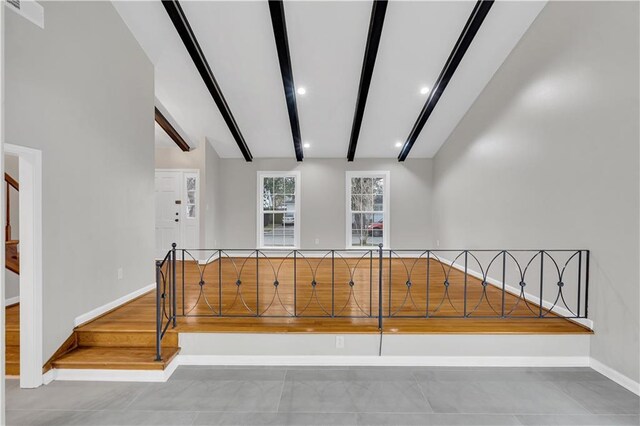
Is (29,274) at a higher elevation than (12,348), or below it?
higher

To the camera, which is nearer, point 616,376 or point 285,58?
point 616,376

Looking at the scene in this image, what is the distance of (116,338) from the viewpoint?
257cm

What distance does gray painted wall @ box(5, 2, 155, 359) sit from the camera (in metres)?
2.19

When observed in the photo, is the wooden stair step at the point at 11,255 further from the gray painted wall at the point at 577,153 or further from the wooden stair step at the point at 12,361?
the gray painted wall at the point at 577,153

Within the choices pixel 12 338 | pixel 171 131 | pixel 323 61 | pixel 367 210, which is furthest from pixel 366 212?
pixel 12 338

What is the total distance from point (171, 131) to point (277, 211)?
105 inches

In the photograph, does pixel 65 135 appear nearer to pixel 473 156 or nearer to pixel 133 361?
pixel 133 361

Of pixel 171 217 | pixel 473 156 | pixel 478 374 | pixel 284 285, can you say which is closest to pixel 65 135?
pixel 284 285

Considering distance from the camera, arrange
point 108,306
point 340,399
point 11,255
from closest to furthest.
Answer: point 340,399 → point 108,306 → point 11,255

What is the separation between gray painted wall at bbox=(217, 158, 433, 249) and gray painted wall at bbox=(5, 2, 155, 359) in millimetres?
2744

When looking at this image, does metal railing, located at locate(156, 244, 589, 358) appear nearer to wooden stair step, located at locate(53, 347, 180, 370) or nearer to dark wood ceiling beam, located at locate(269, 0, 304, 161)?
wooden stair step, located at locate(53, 347, 180, 370)

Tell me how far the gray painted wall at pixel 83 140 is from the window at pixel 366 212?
415 cm

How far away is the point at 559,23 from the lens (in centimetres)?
285

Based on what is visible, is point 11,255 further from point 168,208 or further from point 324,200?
point 324,200
